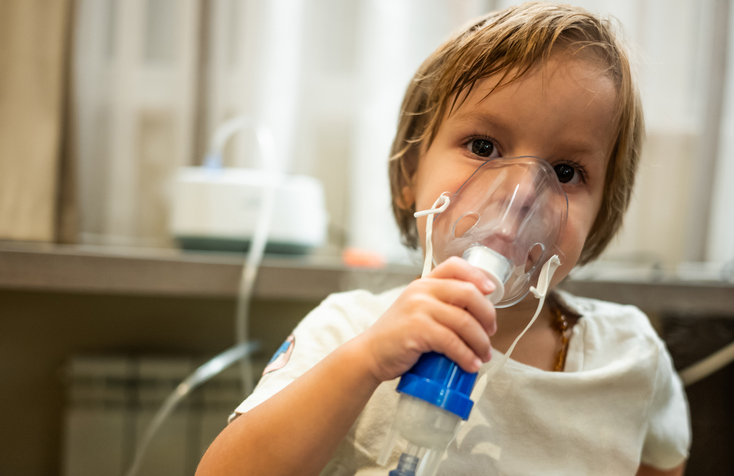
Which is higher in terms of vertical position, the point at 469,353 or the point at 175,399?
the point at 469,353

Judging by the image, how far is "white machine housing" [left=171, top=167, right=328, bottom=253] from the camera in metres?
0.78

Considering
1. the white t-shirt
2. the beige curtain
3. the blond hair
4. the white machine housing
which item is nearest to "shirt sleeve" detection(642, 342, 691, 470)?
the white t-shirt

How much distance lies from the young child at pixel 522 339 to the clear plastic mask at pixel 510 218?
24 millimetres

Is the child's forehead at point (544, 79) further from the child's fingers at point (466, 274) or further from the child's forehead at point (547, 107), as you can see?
the child's fingers at point (466, 274)

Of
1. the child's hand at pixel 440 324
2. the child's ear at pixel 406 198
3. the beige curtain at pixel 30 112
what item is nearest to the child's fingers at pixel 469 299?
the child's hand at pixel 440 324

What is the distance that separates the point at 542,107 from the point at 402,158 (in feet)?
0.63

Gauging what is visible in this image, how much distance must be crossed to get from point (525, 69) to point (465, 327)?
26cm

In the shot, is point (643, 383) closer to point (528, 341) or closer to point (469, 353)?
point (528, 341)

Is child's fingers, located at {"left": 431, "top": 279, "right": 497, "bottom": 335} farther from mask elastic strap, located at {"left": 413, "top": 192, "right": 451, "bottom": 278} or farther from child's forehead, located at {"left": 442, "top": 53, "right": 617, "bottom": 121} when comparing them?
child's forehead, located at {"left": 442, "top": 53, "right": 617, "bottom": 121}

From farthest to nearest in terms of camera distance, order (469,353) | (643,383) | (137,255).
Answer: (137,255)
(643,383)
(469,353)

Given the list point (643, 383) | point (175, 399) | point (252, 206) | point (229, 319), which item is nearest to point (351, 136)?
point (252, 206)

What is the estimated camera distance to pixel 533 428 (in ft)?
1.58

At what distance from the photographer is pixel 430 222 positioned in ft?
1.39

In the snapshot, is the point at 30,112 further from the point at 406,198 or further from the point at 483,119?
the point at 483,119
